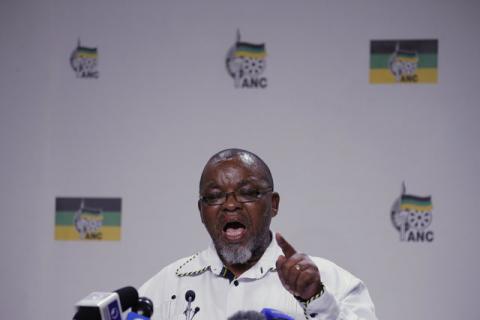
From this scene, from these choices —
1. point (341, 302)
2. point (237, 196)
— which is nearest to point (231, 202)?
point (237, 196)

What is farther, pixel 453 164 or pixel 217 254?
pixel 453 164

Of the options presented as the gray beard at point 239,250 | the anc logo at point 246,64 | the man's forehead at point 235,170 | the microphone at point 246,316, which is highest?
the anc logo at point 246,64

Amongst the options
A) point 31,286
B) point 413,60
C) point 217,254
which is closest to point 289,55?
point 413,60

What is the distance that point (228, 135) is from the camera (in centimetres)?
287

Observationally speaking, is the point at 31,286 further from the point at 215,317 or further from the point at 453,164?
the point at 453,164

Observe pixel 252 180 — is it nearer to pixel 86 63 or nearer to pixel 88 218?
pixel 88 218

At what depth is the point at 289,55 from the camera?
287cm

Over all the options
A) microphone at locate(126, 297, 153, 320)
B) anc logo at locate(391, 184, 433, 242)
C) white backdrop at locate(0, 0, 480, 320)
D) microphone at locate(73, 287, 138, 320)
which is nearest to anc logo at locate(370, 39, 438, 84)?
A: white backdrop at locate(0, 0, 480, 320)

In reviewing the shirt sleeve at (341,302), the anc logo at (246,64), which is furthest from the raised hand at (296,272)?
the anc logo at (246,64)

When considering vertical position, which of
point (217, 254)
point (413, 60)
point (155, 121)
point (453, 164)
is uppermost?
point (413, 60)

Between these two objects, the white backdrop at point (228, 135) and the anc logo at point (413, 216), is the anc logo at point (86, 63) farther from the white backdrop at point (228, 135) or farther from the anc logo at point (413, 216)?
the anc logo at point (413, 216)

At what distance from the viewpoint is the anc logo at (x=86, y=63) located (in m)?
2.98

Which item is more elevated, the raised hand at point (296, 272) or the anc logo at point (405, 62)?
the anc logo at point (405, 62)

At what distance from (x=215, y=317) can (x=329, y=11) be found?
5.44ft
